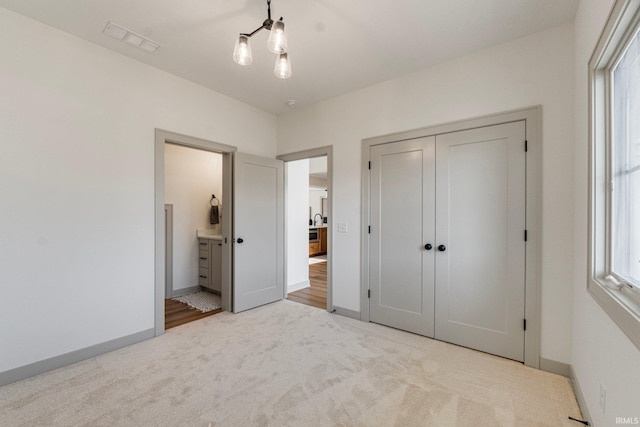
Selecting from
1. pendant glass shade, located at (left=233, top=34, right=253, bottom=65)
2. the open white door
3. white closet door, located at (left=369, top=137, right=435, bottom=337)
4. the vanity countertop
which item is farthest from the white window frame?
the vanity countertop

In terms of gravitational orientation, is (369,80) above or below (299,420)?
above

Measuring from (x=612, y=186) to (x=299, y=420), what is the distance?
87.2 inches

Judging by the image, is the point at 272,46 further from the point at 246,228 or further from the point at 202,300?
the point at 202,300

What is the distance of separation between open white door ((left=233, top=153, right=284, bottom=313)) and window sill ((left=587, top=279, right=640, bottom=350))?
328cm

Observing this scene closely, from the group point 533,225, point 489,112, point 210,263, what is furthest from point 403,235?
point 210,263

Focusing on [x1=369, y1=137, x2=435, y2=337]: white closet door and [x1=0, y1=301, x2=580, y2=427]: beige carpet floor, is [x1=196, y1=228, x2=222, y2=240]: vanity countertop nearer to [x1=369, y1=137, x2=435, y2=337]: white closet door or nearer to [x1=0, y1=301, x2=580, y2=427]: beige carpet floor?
[x1=0, y1=301, x2=580, y2=427]: beige carpet floor

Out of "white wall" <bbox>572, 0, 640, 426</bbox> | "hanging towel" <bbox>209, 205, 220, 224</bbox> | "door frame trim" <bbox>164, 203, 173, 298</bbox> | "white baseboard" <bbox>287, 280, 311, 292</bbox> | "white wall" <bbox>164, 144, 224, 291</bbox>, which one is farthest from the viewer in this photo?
"hanging towel" <bbox>209, 205, 220, 224</bbox>

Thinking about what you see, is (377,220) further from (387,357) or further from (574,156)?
(574,156)

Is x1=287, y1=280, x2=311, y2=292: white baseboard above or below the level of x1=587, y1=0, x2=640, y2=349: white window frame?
below

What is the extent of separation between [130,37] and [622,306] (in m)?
3.67

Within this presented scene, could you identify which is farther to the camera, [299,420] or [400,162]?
[400,162]

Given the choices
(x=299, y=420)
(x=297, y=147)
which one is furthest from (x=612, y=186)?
(x=297, y=147)

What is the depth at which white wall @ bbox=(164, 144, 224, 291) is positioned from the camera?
446 cm

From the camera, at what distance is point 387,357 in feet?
8.10
